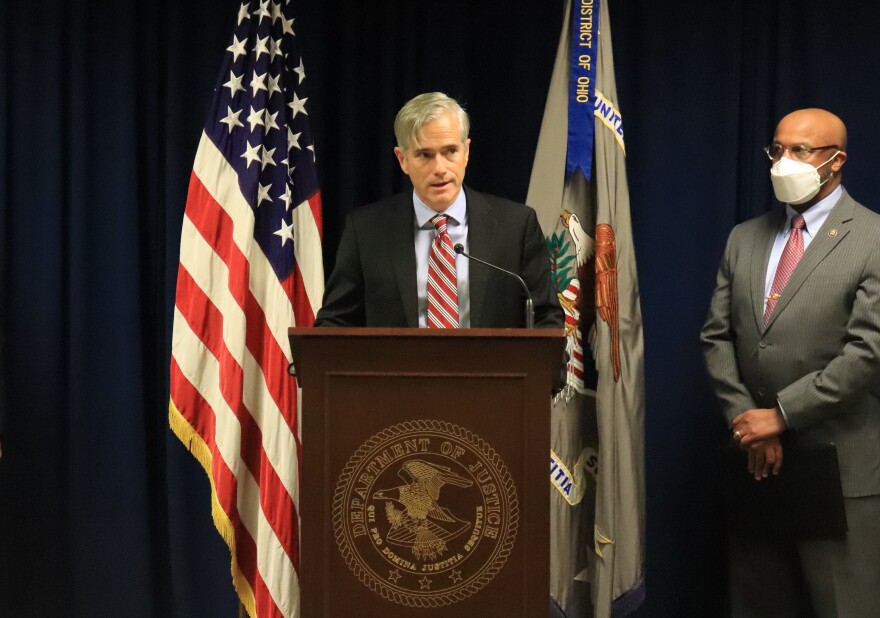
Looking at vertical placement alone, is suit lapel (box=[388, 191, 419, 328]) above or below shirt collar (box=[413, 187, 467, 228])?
below

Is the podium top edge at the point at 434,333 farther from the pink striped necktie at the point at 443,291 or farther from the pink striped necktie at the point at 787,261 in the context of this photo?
the pink striped necktie at the point at 787,261

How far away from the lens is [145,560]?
4.15 metres

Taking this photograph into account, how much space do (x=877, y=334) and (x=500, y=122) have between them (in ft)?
5.91

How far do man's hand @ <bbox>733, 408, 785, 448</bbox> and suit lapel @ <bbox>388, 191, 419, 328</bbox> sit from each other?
3.95 feet

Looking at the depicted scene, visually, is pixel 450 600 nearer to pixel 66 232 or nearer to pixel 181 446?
pixel 181 446

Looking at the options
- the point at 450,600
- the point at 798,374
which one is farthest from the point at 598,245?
the point at 450,600

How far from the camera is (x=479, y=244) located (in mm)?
2715

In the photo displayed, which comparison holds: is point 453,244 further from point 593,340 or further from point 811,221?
point 811,221

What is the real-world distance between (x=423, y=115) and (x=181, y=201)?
174cm

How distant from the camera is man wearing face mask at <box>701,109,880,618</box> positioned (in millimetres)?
3203

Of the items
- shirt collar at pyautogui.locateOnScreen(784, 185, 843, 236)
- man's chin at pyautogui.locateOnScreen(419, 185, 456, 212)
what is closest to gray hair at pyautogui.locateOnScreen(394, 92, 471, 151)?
man's chin at pyautogui.locateOnScreen(419, 185, 456, 212)

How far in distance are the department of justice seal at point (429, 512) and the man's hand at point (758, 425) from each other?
50.0 inches

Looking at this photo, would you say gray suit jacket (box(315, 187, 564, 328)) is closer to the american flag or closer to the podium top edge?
the podium top edge

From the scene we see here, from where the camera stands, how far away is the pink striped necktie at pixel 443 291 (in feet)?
8.80
